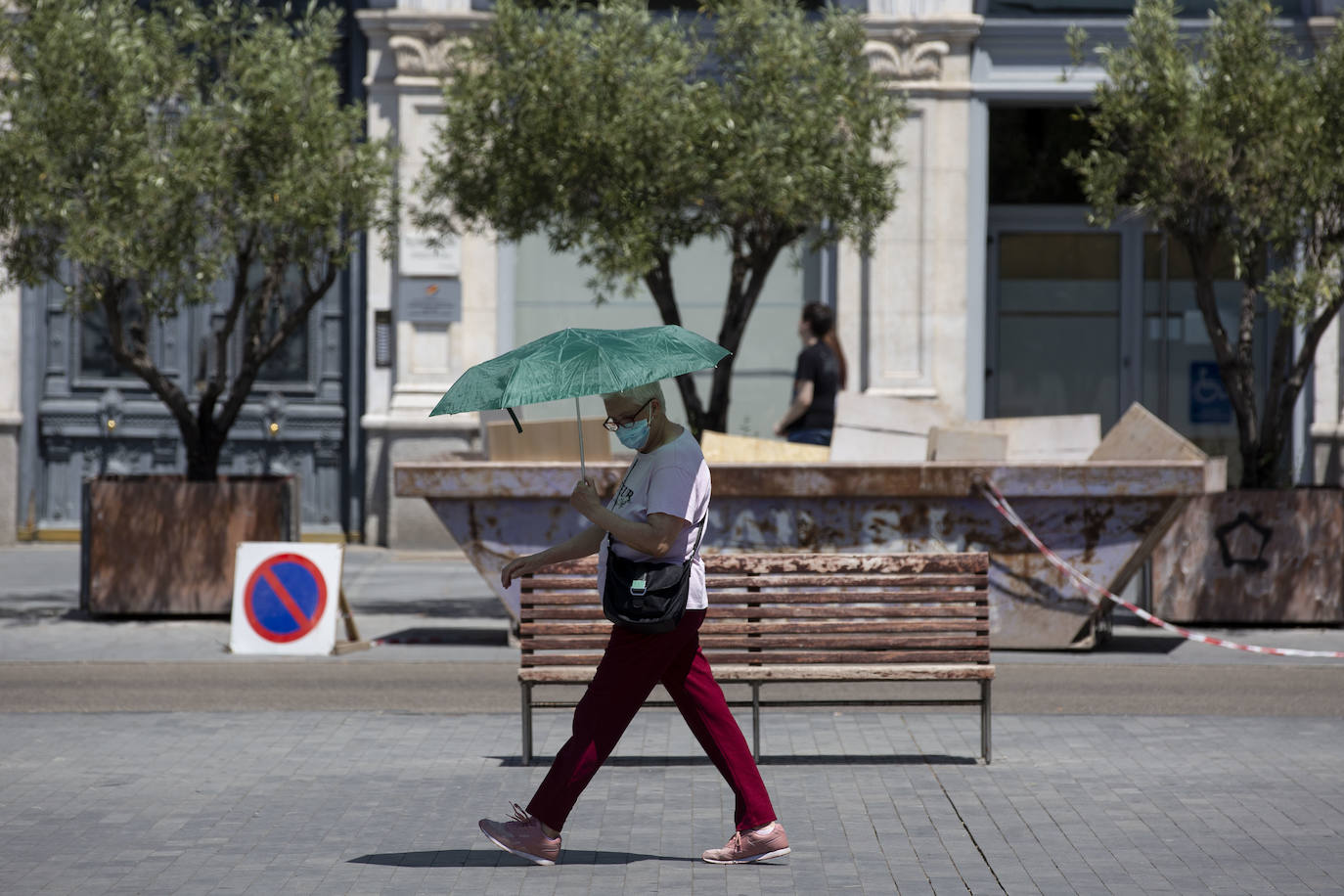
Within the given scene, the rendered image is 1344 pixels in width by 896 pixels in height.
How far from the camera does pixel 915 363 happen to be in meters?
17.0

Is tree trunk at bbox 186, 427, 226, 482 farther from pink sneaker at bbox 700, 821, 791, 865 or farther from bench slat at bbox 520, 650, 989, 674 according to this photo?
pink sneaker at bbox 700, 821, 791, 865

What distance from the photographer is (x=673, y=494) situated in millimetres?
5586

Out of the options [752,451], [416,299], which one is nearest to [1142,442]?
[752,451]

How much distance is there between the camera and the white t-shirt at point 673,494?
5594 mm

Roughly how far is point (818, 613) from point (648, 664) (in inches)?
72.6

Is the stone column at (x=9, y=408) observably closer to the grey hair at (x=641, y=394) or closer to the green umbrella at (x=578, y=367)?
the green umbrella at (x=578, y=367)

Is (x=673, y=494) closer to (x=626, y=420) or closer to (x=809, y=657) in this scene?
(x=626, y=420)

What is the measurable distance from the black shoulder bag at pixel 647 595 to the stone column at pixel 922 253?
11.4 meters

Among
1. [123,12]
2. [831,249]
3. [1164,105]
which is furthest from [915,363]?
[123,12]

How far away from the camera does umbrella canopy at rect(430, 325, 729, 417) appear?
5391mm

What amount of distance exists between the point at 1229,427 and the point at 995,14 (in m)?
4.57

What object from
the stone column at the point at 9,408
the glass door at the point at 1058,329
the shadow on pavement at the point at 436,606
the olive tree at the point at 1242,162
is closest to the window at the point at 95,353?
the stone column at the point at 9,408

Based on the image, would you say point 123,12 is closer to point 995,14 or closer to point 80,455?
point 80,455

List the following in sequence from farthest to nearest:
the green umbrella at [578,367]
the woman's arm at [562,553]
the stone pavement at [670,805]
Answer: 1. the woman's arm at [562,553]
2. the stone pavement at [670,805]
3. the green umbrella at [578,367]
